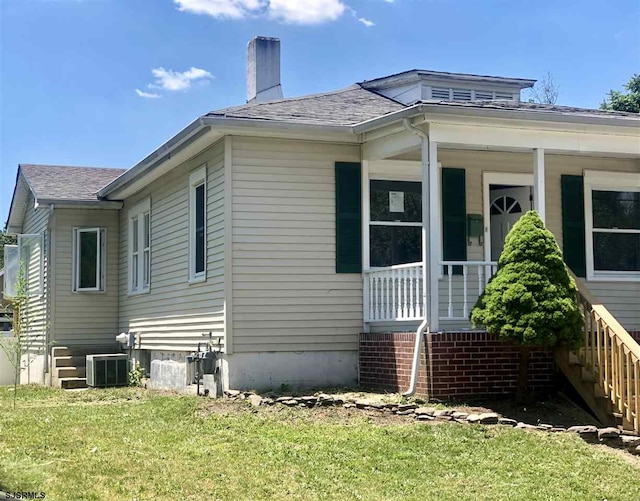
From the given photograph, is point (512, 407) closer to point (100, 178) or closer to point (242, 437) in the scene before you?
point (242, 437)

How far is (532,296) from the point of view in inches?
364

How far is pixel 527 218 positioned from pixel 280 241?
3.55m

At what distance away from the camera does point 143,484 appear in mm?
6816

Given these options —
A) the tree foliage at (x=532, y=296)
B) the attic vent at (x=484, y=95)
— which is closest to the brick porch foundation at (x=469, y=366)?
the tree foliage at (x=532, y=296)

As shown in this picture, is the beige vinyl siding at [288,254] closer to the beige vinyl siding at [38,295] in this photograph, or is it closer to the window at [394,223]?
the window at [394,223]

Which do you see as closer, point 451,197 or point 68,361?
point 451,197

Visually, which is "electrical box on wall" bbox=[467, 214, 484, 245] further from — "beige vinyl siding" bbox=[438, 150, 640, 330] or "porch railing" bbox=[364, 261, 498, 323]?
"porch railing" bbox=[364, 261, 498, 323]

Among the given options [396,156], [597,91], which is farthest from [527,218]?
[597,91]

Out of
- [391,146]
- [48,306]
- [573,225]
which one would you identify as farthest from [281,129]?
[48,306]

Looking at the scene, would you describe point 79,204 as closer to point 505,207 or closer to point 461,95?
Result: point 461,95

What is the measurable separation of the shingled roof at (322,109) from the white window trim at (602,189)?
3.21 meters

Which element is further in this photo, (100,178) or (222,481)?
(100,178)

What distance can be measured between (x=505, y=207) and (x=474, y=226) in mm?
1017

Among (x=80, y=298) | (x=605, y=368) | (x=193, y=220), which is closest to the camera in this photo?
(x=605, y=368)
